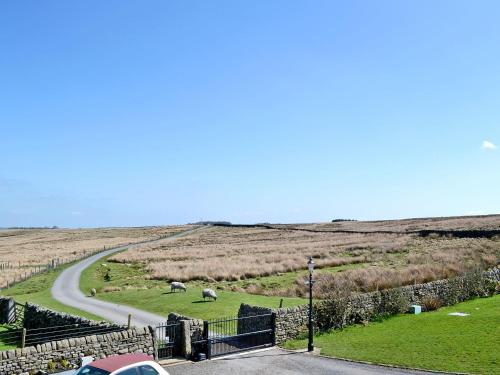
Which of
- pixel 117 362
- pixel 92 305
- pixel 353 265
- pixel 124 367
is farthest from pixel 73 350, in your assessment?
pixel 353 265

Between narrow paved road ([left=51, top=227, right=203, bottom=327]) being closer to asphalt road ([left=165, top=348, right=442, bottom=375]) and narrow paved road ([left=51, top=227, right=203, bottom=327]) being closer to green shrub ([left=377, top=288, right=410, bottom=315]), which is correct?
asphalt road ([left=165, top=348, right=442, bottom=375])

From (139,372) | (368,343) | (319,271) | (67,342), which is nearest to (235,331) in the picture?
(368,343)

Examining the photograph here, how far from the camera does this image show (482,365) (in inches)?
774

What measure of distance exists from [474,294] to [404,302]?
8927mm

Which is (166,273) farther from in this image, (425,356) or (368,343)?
(425,356)

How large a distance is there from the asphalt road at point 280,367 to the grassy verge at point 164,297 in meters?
9.24

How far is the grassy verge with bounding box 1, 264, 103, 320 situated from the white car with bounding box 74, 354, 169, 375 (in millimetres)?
21120

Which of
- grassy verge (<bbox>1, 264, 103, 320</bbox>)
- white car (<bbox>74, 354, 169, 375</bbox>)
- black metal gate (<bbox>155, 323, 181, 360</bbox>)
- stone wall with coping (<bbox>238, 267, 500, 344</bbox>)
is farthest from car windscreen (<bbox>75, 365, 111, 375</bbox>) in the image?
grassy verge (<bbox>1, 264, 103, 320</bbox>)

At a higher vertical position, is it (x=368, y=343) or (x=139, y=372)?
(x=139, y=372)

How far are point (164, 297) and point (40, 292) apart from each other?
56.2ft

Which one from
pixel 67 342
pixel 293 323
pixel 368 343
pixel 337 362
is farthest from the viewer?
pixel 293 323

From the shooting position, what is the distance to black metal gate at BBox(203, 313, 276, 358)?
22.9m

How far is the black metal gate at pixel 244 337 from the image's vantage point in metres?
22.9

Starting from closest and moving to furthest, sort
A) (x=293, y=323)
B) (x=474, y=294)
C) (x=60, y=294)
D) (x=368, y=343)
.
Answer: (x=368, y=343) < (x=293, y=323) < (x=474, y=294) < (x=60, y=294)
